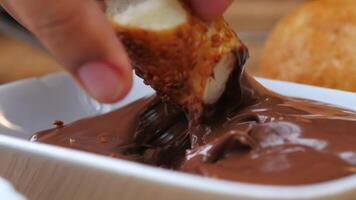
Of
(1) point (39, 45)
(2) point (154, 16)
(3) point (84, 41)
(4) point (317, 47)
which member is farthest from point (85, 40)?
(1) point (39, 45)

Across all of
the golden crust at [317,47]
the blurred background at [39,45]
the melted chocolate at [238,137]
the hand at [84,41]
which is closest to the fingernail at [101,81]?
the hand at [84,41]

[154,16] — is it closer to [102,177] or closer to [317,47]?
[102,177]

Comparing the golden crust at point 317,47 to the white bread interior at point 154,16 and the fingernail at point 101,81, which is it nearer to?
the white bread interior at point 154,16

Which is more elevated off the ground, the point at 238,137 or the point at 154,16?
the point at 154,16

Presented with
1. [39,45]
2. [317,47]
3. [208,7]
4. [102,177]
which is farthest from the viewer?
[39,45]

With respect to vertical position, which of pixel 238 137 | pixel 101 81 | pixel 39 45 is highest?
pixel 101 81

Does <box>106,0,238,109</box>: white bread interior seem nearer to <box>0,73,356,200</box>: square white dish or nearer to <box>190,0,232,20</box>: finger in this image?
<box>190,0,232,20</box>: finger

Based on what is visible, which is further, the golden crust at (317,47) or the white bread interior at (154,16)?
the golden crust at (317,47)
